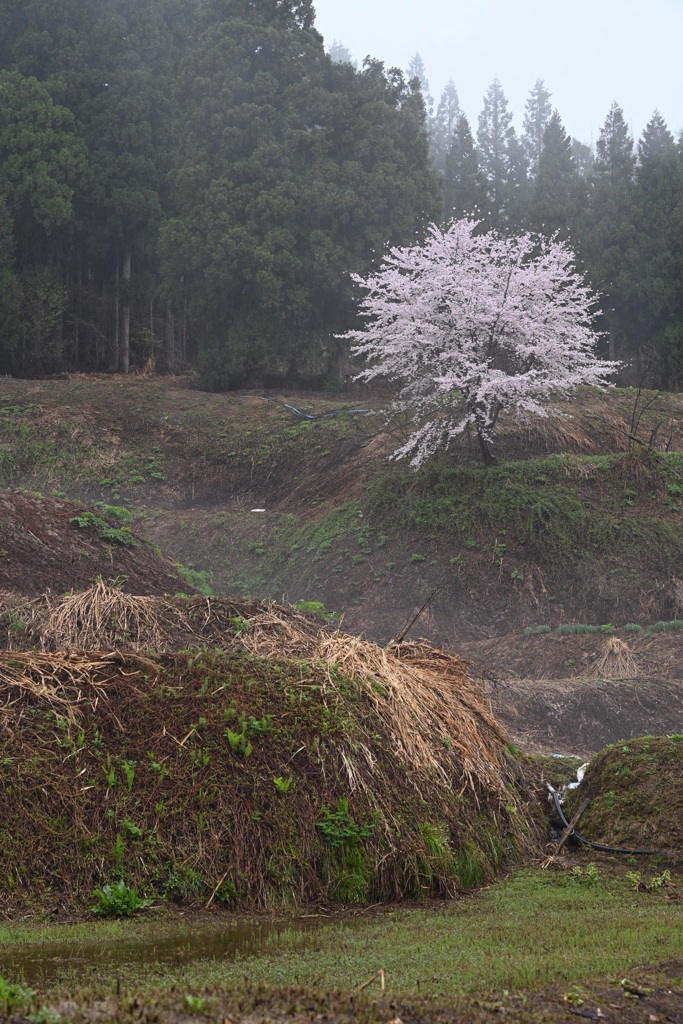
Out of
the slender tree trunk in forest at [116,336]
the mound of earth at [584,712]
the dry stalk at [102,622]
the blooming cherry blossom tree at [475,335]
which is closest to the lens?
the dry stalk at [102,622]

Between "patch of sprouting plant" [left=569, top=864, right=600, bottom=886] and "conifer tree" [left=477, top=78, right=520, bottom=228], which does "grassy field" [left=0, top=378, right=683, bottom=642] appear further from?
"conifer tree" [left=477, top=78, right=520, bottom=228]

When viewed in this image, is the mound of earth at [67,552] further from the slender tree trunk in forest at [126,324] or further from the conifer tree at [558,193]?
the conifer tree at [558,193]

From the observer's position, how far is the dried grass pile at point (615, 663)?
13125mm

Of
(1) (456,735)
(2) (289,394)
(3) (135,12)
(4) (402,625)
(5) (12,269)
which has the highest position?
(3) (135,12)

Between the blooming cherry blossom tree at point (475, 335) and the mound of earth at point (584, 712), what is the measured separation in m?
8.48

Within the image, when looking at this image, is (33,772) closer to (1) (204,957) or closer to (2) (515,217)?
(1) (204,957)

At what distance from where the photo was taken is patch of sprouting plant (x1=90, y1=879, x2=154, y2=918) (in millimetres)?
5164

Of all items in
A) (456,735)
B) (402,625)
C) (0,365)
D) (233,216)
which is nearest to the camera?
(456,735)

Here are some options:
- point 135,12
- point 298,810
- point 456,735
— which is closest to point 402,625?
point 456,735

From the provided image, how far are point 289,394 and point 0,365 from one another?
902 cm

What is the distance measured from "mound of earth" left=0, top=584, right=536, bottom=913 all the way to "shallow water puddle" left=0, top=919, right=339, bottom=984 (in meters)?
0.48

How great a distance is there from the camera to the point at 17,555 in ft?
36.4

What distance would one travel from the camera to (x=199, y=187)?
96.5 feet

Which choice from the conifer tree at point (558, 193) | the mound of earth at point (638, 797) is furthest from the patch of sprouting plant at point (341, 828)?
the conifer tree at point (558, 193)
